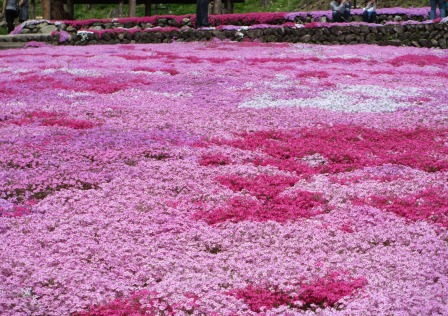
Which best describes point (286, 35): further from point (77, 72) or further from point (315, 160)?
point (315, 160)

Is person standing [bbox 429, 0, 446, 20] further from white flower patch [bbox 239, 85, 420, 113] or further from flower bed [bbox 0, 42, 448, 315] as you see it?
flower bed [bbox 0, 42, 448, 315]

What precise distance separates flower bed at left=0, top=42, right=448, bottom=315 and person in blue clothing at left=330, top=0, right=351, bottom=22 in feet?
59.1

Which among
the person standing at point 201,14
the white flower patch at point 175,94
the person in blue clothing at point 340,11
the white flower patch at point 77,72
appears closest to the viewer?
the white flower patch at point 175,94

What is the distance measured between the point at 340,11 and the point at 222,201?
92.6ft

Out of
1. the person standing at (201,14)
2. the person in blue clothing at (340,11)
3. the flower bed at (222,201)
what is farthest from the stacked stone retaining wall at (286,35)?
the flower bed at (222,201)

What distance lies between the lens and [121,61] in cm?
2478

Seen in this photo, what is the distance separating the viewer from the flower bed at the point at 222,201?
19.2 feet

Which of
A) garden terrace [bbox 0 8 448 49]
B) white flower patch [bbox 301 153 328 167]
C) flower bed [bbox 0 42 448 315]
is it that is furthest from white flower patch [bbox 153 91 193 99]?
garden terrace [bbox 0 8 448 49]

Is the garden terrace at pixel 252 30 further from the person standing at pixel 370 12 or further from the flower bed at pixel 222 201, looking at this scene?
the flower bed at pixel 222 201

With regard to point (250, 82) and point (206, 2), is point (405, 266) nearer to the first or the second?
point (250, 82)

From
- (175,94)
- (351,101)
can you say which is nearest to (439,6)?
(351,101)

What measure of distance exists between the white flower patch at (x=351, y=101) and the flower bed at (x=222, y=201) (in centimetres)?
8

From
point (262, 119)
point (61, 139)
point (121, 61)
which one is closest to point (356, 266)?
point (61, 139)

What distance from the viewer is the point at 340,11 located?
113 feet
